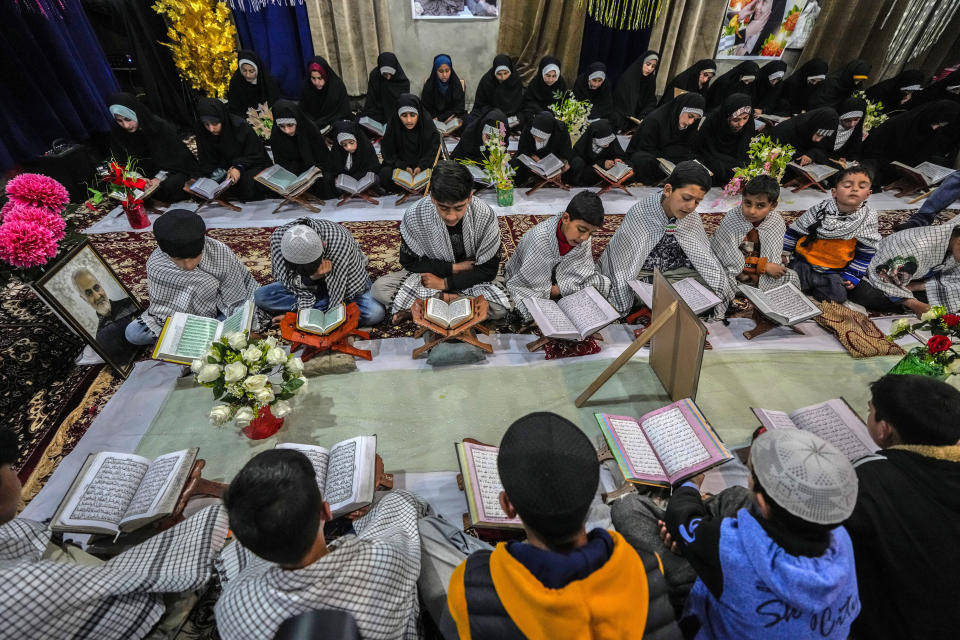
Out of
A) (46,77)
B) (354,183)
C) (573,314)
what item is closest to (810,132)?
(573,314)

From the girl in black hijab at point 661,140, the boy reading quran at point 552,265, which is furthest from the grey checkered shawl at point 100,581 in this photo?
the girl in black hijab at point 661,140

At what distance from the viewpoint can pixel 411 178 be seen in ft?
18.9

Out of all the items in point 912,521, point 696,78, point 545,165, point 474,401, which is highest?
point 696,78

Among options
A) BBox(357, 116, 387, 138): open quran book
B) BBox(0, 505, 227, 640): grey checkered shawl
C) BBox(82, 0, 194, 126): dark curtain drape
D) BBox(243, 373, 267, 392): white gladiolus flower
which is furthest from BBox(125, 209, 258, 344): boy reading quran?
BBox(82, 0, 194, 126): dark curtain drape

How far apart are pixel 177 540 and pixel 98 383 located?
1.94 m

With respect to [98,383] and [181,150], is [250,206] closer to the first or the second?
[181,150]

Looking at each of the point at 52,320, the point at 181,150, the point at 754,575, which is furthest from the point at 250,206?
the point at 754,575

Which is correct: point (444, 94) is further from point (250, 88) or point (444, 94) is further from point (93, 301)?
point (93, 301)

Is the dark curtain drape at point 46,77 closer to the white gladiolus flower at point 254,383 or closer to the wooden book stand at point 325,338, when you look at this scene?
the wooden book stand at point 325,338

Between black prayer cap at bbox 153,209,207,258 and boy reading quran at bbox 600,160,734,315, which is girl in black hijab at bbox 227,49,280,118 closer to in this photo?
black prayer cap at bbox 153,209,207,258

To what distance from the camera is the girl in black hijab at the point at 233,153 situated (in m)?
5.58

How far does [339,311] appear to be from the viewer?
3.24m

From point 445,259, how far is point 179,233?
1805 mm

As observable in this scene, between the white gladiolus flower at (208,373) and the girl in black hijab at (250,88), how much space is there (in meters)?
6.44
